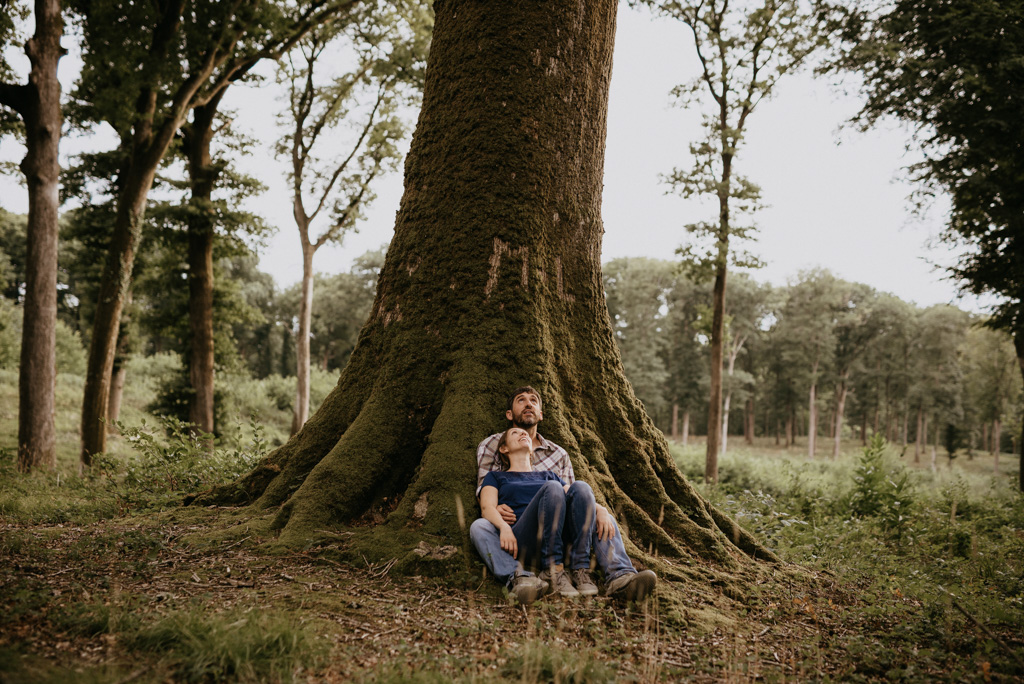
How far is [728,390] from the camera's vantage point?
40.2 meters

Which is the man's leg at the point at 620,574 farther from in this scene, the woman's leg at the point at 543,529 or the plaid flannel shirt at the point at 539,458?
the plaid flannel shirt at the point at 539,458

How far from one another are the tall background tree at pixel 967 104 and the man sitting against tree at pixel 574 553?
12.5 m

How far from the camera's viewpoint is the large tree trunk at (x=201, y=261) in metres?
15.9

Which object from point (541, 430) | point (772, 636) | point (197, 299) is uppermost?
point (197, 299)

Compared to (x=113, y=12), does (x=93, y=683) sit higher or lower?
lower

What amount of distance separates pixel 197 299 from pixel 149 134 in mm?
5267

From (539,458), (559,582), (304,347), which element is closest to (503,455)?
(539,458)

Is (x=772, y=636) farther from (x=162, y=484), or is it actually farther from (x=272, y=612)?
(x=162, y=484)

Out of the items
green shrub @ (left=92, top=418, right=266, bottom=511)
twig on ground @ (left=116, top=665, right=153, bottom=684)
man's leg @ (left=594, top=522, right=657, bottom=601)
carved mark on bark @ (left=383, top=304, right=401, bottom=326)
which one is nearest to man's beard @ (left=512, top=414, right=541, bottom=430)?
man's leg @ (left=594, top=522, right=657, bottom=601)

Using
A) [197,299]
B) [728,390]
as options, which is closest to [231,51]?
[197,299]

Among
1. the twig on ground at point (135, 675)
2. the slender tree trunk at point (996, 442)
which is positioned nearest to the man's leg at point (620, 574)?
the twig on ground at point (135, 675)

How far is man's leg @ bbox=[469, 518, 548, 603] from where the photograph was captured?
3.72 metres

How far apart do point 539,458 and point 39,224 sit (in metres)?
9.65

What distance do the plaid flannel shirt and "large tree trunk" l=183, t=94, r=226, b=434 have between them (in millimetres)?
13638
